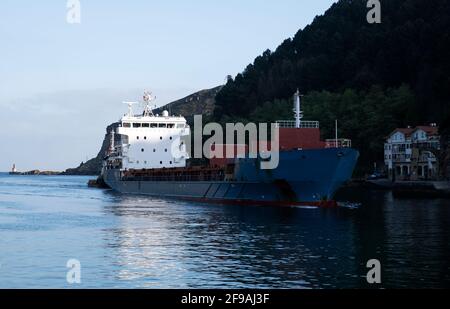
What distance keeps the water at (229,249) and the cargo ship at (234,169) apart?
353 centimetres

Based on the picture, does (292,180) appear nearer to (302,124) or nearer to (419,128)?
(302,124)

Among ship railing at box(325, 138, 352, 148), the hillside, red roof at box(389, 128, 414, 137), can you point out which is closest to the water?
ship railing at box(325, 138, 352, 148)

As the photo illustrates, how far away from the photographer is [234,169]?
5897cm

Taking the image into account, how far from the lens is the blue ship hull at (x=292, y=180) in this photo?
5012cm

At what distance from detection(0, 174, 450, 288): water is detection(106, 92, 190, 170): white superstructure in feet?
131

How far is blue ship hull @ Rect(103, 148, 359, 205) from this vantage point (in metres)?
50.1

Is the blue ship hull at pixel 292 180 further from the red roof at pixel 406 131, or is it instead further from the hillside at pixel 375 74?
the red roof at pixel 406 131

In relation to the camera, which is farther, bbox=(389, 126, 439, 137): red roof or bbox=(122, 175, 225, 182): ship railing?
bbox=(389, 126, 439, 137): red roof

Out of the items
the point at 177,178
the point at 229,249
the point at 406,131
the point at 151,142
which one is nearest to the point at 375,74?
the point at 406,131

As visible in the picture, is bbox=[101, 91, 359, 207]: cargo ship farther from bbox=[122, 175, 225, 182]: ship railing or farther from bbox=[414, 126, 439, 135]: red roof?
bbox=[414, 126, 439, 135]: red roof

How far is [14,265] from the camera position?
2619 cm
